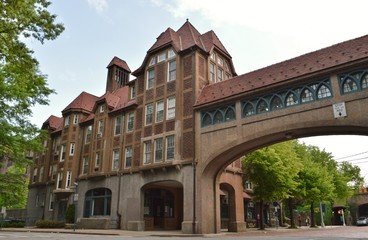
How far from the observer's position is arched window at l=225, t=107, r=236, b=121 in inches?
863

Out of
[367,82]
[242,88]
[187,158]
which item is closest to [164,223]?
[187,158]

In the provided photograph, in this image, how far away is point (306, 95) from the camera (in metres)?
18.9

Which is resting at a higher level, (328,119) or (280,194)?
(328,119)

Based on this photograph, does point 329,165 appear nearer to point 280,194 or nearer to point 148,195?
point 280,194

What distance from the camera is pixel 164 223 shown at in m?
28.6

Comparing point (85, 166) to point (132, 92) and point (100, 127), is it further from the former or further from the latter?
point (132, 92)

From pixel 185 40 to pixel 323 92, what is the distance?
13518mm

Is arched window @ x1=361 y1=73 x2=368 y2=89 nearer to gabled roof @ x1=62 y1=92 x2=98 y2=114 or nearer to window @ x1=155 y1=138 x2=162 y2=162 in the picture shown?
window @ x1=155 y1=138 x2=162 y2=162

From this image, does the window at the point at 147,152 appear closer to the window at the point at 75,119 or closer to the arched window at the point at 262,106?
the arched window at the point at 262,106

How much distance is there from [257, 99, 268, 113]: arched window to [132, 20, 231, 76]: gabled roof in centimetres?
794

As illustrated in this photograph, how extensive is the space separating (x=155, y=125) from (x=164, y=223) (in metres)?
8.95

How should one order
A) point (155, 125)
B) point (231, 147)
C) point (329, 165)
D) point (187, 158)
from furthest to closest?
point (329, 165)
point (155, 125)
point (187, 158)
point (231, 147)

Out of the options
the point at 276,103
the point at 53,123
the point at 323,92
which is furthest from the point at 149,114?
the point at 53,123

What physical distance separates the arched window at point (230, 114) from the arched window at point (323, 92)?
18.5 ft
